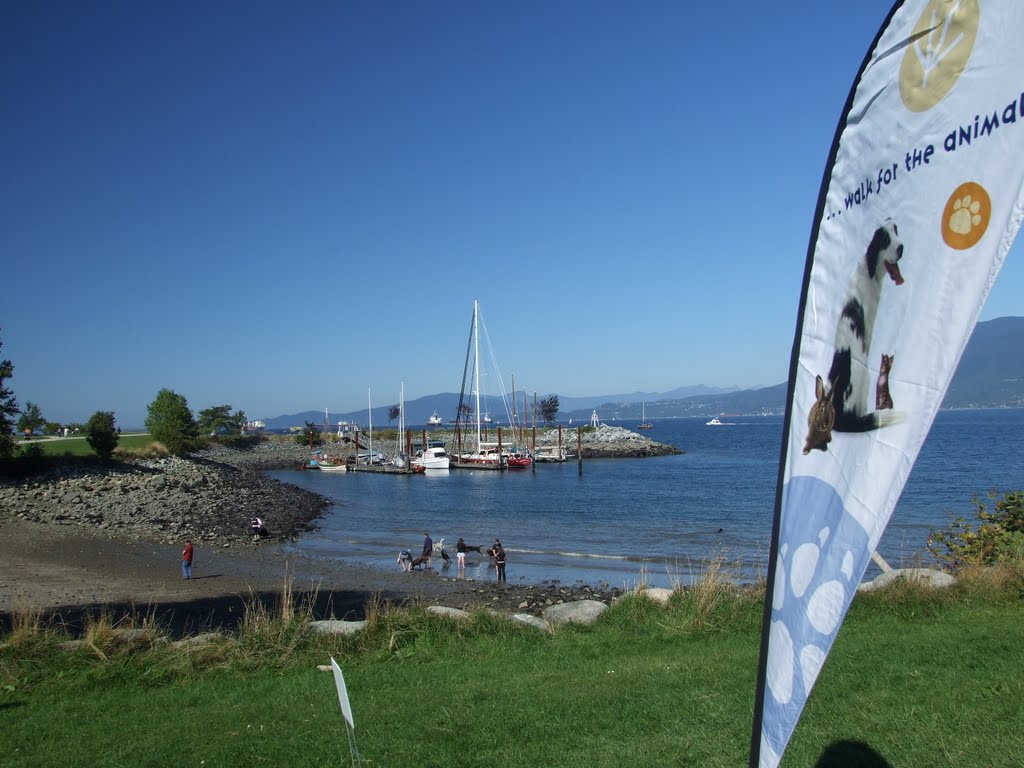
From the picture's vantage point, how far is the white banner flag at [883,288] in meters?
1.93

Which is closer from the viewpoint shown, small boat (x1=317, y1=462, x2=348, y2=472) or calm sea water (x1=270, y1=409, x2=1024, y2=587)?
calm sea water (x1=270, y1=409, x2=1024, y2=587)

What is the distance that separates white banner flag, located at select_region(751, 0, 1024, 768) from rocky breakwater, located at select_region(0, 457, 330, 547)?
30.9 meters

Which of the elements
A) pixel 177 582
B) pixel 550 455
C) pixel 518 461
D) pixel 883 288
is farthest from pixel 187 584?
pixel 550 455

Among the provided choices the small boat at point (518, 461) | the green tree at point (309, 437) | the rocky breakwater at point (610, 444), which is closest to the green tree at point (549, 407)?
the rocky breakwater at point (610, 444)

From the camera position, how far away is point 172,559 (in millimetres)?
26484

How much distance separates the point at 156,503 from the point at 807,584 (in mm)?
41184

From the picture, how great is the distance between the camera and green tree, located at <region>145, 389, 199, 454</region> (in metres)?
68.6

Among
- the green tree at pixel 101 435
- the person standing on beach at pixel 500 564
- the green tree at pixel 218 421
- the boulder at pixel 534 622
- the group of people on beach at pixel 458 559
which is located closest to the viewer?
the boulder at pixel 534 622

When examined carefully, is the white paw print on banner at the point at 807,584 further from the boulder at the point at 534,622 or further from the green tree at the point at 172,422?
the green tree at the point at 172,422

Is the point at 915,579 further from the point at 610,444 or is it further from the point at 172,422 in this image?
the point at 610,444

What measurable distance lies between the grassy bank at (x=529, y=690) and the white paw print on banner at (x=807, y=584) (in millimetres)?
3319

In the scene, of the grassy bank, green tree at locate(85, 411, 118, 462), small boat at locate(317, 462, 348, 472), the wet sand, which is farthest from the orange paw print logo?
small boat at locate(317, 462, 348, 472)

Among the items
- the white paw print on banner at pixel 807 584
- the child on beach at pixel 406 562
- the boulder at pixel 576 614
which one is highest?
the white paw print on banner at pixel 807 584

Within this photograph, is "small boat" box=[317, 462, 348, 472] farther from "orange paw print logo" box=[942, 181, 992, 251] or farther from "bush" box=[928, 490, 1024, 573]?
"orange paw print logo" box=[942, 181, 992, 251]
